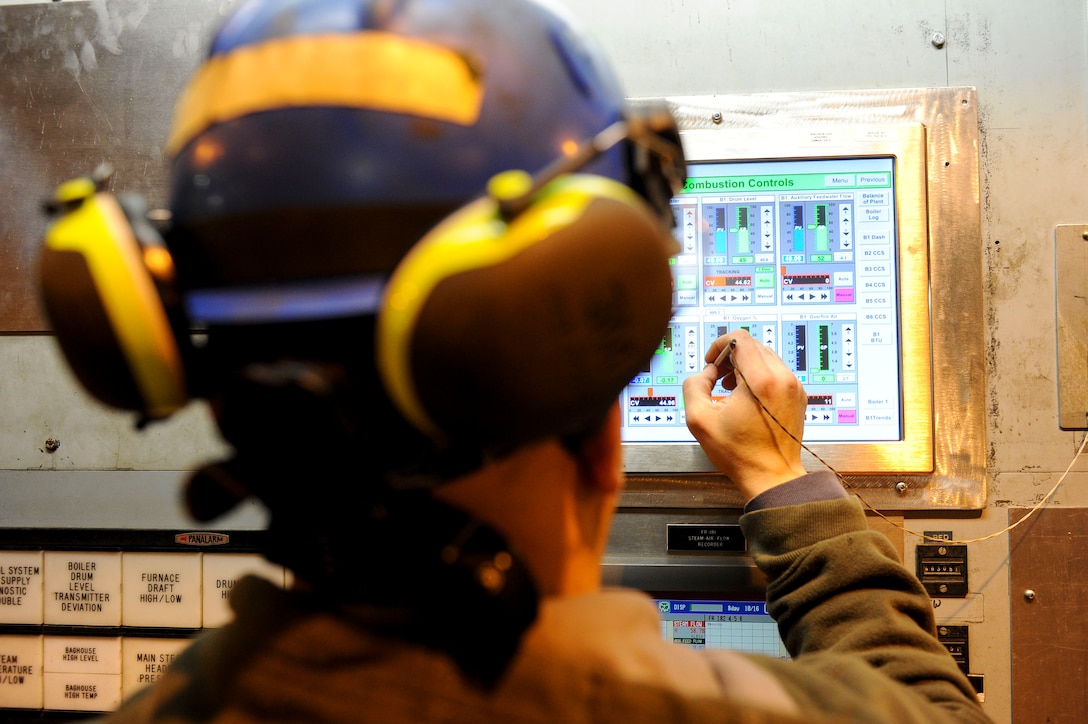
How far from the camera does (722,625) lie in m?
1.34

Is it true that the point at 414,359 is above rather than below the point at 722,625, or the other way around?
above

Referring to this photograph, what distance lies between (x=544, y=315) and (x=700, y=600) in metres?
1.01

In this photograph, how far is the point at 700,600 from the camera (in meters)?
1.35

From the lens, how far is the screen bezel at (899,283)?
4.37 feet

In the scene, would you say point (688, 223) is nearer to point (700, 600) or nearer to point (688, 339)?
point (688, 339)

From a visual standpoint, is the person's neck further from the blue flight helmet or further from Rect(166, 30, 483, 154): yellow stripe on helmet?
Rect(166, 30, 483, 154): yellow stripe on helmet

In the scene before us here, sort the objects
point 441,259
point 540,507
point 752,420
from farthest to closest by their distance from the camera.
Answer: point 752,420
point 540,507
point 441,259

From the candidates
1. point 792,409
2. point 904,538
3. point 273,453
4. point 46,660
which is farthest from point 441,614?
point 46,660

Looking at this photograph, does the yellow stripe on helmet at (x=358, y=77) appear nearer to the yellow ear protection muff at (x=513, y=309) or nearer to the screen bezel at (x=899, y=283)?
the yellow ear protection muff at (x=513, y=309)

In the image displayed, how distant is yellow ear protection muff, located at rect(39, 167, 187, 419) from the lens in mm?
528

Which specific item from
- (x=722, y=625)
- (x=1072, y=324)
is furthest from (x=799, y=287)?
(x=722, y=625)

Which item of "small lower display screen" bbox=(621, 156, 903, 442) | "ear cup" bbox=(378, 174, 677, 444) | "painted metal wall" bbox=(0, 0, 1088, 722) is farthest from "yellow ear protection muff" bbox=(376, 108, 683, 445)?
"painted metal wall" bbox=(0, 0, 1088, 722)

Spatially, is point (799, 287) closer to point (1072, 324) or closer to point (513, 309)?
point (1072, 324)

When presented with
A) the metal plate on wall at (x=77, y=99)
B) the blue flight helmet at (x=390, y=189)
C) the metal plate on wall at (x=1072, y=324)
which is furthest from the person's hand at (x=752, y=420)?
the metal plate on wall at (x=77, y=99)
